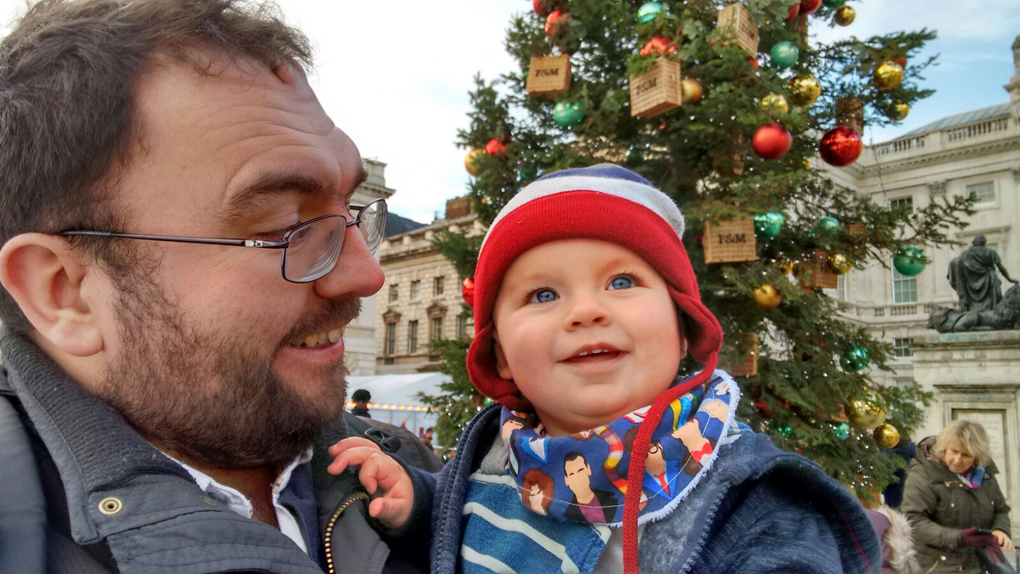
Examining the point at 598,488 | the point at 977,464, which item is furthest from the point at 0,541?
the point at 977,464

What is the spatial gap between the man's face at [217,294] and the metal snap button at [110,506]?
247mm

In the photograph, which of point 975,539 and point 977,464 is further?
point 977,464

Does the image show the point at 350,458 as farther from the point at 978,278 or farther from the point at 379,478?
the point at 978,278

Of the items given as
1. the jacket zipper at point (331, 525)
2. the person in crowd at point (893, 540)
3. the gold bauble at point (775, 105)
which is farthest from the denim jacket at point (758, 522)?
the gold bauble at point (775, 105)

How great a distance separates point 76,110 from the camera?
1.41 meters

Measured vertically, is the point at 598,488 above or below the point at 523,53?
below

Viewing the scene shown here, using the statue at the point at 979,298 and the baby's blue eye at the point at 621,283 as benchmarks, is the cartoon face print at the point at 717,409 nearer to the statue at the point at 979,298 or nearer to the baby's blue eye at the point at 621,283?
the baby's blue eye at the point at 621,283

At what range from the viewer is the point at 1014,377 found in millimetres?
10203

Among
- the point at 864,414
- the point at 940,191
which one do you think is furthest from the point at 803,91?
the point at 940,191

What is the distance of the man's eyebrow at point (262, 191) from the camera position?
4.84 ft

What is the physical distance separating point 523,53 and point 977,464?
5215mm

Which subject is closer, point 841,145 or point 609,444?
point 609,444

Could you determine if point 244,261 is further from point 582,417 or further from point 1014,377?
point 1014,377

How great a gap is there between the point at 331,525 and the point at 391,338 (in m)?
40.9
